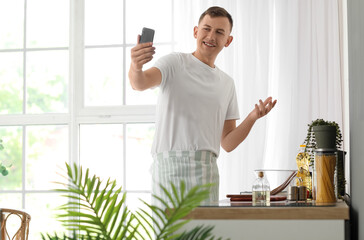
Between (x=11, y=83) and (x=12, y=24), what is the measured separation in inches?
16.9

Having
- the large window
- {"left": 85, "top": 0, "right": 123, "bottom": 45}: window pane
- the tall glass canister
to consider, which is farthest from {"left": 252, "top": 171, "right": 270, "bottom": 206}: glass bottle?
{"left": 85, "top": 0, "right": 123, "bottom": 45}: window pane

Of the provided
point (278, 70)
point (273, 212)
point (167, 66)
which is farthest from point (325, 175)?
point (278, 70)

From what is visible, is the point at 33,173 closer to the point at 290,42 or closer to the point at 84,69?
the point at 84,69

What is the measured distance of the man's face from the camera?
2.47m

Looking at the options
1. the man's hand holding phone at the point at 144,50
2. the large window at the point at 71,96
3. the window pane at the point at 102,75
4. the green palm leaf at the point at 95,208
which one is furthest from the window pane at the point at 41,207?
the green palm leaf at the point at 95,208

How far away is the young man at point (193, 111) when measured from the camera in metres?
2.31

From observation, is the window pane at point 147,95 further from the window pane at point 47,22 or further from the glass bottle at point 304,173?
the glass bottle at point 304,173

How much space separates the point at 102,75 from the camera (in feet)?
12.9

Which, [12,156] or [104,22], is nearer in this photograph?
[104,22]

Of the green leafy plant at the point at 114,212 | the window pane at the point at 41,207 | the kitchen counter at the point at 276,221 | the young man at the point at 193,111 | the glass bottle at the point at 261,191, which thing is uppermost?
the young man at the point at 193,111

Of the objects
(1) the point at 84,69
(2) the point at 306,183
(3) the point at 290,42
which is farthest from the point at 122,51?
(2) the point at 306,183

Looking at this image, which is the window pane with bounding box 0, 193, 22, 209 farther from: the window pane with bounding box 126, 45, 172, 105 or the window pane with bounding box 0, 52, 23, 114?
the window pane with bounding box 126, 45, 172, 105

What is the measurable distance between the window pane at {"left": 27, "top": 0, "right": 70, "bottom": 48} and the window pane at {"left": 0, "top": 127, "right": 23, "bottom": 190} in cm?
63

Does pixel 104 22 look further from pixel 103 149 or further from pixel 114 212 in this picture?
pixel 114 212
